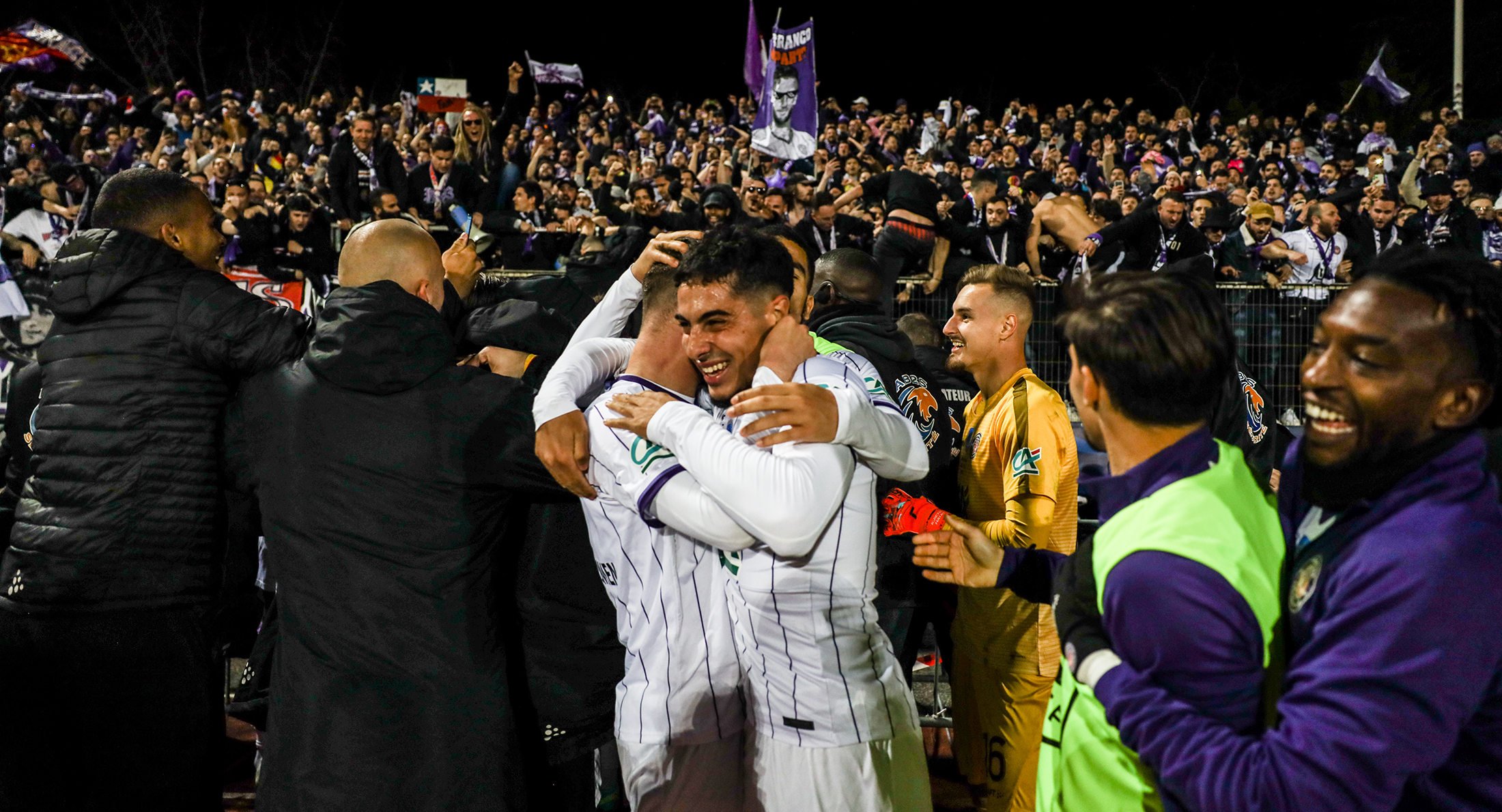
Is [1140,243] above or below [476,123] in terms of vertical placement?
below

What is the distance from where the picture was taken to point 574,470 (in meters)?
2.65

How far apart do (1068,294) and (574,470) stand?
4.05 feet

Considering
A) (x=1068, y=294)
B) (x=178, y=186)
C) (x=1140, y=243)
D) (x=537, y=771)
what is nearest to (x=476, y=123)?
(x=1140, y=243)

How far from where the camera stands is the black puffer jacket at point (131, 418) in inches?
128

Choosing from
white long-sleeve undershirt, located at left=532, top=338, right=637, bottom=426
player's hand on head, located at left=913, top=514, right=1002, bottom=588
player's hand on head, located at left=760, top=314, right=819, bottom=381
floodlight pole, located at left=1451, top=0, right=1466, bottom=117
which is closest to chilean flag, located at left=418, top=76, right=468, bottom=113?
white long-sleeve undershirt, located at left=532, top=338, right=637, bottom=426

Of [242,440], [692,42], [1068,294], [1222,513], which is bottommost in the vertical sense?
[242,440]

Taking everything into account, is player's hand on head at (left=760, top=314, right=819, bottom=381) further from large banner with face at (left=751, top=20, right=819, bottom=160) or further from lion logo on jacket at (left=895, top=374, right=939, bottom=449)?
large banner with face at (left=751, top=20, right=819, bottom=160)

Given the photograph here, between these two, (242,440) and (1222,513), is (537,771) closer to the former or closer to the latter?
(242,440)

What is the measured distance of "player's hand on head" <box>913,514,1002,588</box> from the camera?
2.38m

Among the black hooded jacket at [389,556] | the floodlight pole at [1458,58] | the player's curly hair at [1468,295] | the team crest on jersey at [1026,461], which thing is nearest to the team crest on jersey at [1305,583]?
the player's curly hair at [1468,295]

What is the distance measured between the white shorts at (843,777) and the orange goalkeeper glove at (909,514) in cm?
50

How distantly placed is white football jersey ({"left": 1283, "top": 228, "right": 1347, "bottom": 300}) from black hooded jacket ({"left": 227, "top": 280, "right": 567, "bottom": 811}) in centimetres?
918

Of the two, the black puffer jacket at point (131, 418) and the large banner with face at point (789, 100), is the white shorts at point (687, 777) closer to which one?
the black puffer jacket at point (131, 418)

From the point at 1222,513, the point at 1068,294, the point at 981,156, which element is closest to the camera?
the point at 1222,513
